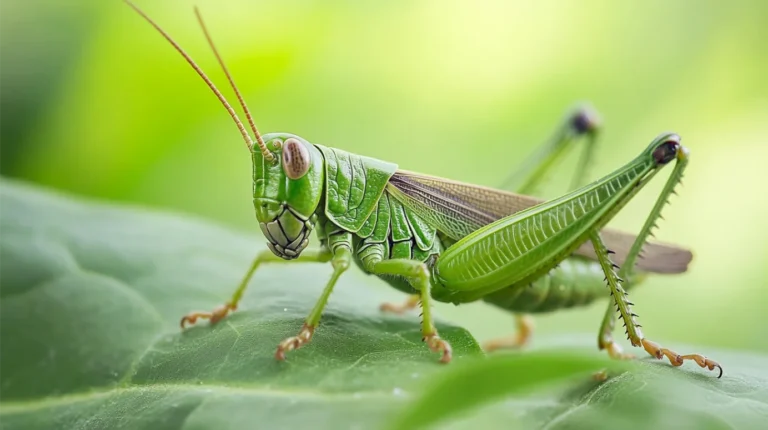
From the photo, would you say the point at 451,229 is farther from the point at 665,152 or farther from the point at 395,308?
the point at 665,152

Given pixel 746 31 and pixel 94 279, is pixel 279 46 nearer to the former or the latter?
pixel 94 279

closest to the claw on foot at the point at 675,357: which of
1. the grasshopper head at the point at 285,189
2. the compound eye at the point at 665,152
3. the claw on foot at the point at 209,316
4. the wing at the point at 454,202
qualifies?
the wing at the point at 454,202

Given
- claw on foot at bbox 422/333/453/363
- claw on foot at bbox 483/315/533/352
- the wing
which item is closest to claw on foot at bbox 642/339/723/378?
the wing

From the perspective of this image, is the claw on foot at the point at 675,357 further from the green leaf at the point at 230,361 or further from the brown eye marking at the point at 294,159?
the brown eye marking at the point at 294,159

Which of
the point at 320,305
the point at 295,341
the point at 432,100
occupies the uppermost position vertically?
the point at 432,100

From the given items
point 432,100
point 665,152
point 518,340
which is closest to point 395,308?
point 518,340

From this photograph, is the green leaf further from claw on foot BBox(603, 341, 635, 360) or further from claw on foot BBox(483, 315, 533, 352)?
claw on foot BBox(483, 315, 533, 352)
